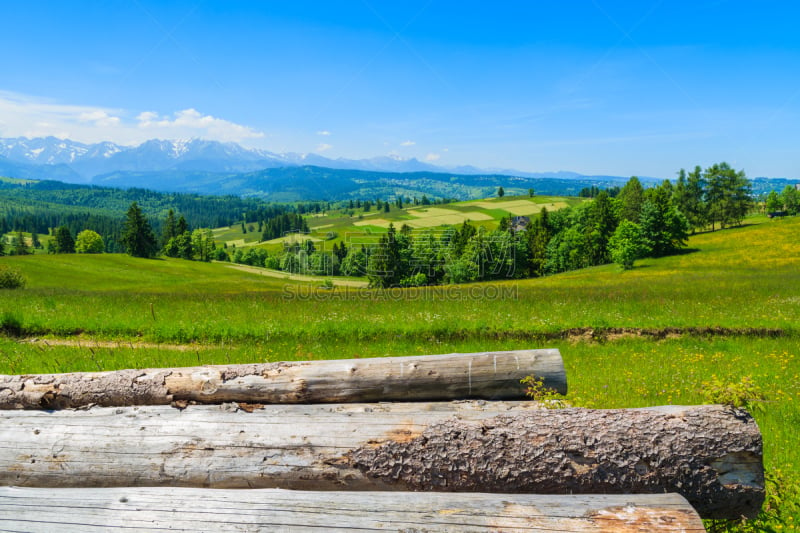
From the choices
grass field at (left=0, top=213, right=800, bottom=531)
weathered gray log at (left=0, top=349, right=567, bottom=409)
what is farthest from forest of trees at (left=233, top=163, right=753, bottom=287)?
weathered gray log at (left=0, top=349, right=567, bottom=409)

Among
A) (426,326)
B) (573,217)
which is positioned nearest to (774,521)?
(426,326)

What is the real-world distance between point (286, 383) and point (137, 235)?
104822mm

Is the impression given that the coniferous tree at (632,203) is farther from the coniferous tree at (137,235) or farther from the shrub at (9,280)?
the coniferous tree at (137,235)

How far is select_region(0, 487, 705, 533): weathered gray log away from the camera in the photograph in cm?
314

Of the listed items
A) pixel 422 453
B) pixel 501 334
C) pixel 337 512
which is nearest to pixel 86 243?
pixel 501 334

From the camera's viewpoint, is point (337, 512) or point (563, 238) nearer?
point (337, 512)

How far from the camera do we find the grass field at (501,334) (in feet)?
31.0

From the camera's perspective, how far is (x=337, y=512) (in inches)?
130

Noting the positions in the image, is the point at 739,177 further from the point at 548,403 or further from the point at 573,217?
the point at 548,403

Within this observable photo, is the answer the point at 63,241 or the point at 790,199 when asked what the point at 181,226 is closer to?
the point at 63,241

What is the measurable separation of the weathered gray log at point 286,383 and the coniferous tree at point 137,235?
336ft

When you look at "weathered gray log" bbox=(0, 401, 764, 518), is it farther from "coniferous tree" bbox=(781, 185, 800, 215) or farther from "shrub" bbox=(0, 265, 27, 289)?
"coniferous tree" bbox=(781, 185, 800, 215)

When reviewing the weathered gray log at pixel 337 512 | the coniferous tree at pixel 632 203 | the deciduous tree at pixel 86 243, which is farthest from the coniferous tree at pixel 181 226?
the weathered gray log at pixel 337 512

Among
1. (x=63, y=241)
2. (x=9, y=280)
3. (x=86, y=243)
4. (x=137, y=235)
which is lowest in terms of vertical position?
(x=86, y=243)
